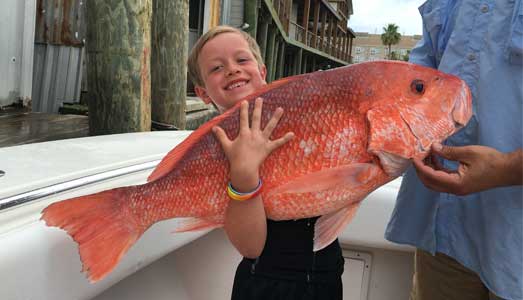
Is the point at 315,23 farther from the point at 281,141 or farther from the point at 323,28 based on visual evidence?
the point at 281,141

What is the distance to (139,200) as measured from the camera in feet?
4.28

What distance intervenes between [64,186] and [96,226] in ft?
1.55

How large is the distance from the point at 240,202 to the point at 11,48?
5.21m

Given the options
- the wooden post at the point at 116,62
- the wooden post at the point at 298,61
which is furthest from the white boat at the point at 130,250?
the wooden post at the point at 298,61

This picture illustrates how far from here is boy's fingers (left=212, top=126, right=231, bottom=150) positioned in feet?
4.30

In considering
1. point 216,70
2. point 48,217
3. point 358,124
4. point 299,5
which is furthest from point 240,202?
point 299,5

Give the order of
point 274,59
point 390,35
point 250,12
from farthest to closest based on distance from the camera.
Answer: point 390,35 < point 274,59 < point 250,12

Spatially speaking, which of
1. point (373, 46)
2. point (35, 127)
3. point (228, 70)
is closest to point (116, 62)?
point (35, 127)

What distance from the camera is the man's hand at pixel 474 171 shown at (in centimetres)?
119

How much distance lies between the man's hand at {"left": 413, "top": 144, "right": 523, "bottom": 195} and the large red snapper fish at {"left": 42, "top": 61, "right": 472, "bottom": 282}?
52 millimetres

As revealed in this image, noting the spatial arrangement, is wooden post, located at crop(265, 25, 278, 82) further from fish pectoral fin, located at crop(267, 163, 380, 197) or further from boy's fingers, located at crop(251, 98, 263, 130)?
fish pectoral fin, located at crop(267, 163, 380, 197)

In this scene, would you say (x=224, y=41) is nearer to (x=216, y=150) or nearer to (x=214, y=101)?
(x=214, y=101)

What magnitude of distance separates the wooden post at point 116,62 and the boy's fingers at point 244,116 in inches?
105

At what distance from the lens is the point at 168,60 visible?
206 inches
